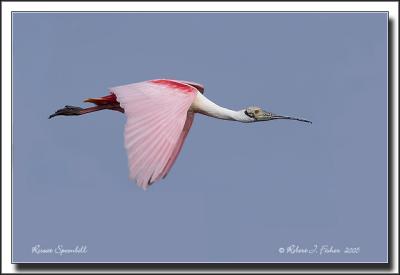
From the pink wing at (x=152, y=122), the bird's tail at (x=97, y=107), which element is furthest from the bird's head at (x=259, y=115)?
the bird's tail at (x=97, y=107)

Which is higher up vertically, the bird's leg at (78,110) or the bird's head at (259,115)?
the bird's leg at (78,110)

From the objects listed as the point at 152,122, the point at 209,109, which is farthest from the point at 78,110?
the point at 152,122

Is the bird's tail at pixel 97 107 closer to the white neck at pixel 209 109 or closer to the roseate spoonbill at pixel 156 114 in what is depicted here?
the roseate spoonbill at pixel 156 114

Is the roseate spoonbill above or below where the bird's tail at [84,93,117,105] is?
below

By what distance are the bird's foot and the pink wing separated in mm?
867

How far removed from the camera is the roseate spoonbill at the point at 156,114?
15.3 ft

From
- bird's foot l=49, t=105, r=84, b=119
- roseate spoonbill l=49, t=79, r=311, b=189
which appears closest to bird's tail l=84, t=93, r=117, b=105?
roseate spoonbill l=49, t=79, r=311, b=189

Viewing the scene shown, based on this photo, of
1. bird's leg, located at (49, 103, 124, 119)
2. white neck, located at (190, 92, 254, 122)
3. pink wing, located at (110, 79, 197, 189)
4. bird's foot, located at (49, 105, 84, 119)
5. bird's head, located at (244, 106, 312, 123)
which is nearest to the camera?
pink wing, located at (110, 79, 197, 189)

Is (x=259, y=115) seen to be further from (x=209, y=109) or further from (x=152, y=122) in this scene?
(x=152, y=122)

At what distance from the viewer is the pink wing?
4645 millimetres

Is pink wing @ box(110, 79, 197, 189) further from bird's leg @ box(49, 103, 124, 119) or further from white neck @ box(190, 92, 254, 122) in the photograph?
bird's leg @ box(49, 103, 124, 119)

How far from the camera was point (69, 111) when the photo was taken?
6.37 metres
